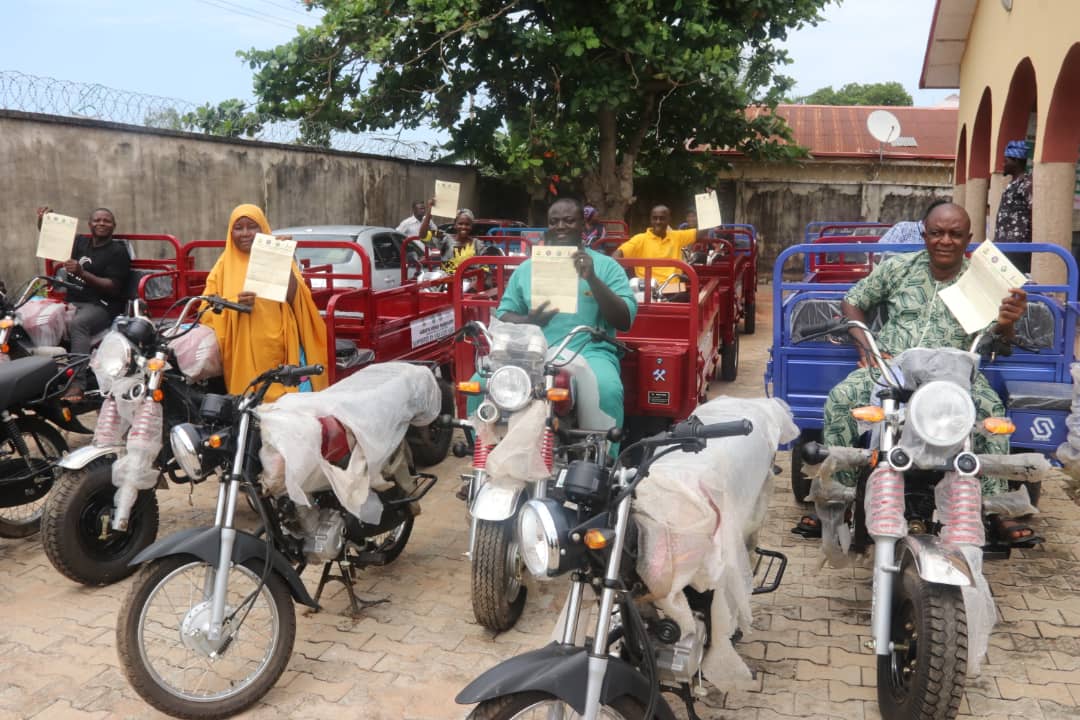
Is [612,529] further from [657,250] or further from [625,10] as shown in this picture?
[625,10]

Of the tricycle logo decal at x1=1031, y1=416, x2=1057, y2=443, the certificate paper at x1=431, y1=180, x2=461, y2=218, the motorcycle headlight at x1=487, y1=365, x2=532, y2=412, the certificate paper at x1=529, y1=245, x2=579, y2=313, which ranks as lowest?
the tricycle logo decal at x1=1031, y1=416, x2=1057, y2=443

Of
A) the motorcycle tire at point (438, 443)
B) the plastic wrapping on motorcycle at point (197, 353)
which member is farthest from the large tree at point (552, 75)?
the plastic wrapping on motorcycle at point (197, 353)

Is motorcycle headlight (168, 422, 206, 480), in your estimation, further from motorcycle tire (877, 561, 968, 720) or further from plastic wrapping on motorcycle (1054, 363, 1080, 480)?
plastic wrapping on motorcycle (1054, 363, 1080, 480)

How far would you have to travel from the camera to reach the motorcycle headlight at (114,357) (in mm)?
3691

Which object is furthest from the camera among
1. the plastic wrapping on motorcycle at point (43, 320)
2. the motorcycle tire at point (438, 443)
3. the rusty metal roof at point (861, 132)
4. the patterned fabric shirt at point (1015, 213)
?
the rusty metal roof at point (861, 132)

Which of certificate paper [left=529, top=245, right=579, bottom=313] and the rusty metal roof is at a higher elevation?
the rusty metal roof

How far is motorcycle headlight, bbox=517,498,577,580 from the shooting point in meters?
2.28

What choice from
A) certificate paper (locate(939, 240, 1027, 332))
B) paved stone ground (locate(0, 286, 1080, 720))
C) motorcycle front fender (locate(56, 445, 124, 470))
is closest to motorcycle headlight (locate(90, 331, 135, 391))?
motorcycle front fender (locate(56, 445, 124, 470))

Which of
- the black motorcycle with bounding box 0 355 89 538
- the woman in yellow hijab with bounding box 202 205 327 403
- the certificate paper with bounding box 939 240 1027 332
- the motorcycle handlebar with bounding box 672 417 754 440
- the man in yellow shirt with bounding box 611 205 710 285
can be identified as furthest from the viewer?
the man in yellow shirt with bounding box 611 205 710 285

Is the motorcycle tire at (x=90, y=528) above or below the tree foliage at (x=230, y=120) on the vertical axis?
below

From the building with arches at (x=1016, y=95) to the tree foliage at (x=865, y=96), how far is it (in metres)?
29.3

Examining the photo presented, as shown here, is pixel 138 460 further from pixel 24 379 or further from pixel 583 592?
pixel 583 592

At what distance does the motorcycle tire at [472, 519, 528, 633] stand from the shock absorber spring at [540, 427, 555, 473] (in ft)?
1.02

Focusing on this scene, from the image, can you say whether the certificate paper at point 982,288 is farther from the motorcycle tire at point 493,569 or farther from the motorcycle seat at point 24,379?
the motorcycle seat at point 24,379
